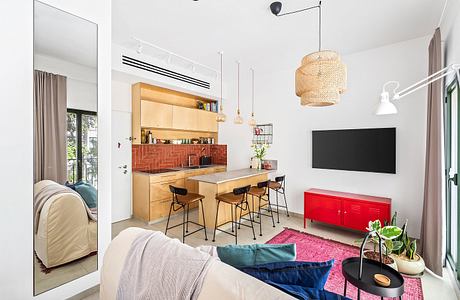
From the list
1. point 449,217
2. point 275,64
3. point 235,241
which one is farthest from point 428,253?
point 275,64

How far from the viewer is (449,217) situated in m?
2.69

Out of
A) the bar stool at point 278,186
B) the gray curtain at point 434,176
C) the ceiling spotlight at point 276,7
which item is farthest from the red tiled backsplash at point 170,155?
the gray curtain at point 434,176

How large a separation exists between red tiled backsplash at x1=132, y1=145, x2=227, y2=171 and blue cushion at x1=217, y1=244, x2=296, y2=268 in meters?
3.76

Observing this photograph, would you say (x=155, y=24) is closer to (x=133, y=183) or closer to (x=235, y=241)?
(x=133, y=183)

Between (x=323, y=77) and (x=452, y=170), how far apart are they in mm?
2169

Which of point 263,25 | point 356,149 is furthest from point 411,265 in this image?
point 263,25

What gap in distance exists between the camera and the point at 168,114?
468cm

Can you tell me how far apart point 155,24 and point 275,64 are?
2.39 m

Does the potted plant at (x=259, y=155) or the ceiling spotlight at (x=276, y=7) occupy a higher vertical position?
the ceiling spotlight at (x=276, y=7)

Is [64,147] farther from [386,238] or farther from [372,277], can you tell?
[386,238]

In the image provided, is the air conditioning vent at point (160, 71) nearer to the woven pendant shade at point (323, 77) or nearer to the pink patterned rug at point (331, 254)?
the woven pendant shade at point (323, 77)

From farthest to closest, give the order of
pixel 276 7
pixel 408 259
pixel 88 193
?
pixel 408 259 → pixel 276 7 → pixel 88 193

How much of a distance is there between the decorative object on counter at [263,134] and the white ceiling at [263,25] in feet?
5.21

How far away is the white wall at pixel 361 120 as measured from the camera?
3332 millimetres
